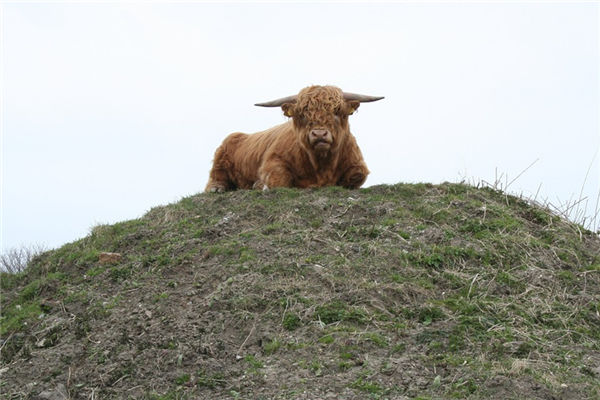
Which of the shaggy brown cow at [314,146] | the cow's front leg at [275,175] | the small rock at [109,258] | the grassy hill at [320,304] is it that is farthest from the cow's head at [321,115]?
the small rock at [109,258]

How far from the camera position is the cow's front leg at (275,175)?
1043 cm

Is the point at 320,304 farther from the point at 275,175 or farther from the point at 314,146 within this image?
the point at 275,175

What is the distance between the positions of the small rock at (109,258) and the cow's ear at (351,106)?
3.63 m

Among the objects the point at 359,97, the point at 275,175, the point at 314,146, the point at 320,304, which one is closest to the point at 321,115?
the point at 314,146

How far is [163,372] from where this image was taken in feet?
19.6

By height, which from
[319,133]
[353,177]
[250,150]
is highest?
[319,133]

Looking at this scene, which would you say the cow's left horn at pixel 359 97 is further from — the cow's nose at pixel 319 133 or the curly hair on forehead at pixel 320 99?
the cow's nose at pixel 319 133

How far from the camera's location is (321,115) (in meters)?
9.95

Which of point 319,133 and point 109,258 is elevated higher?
point 319,133

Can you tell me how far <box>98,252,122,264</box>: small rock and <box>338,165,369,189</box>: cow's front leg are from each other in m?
3.45

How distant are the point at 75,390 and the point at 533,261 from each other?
4.69m

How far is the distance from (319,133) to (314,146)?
23 centimetres

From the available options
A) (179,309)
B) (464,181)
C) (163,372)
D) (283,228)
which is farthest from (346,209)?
(163,372)

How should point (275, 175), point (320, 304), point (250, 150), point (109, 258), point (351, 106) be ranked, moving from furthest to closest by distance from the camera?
point (250, 150), point (275, 175), point (351, 106), point (109, 258), point (320, 304)
